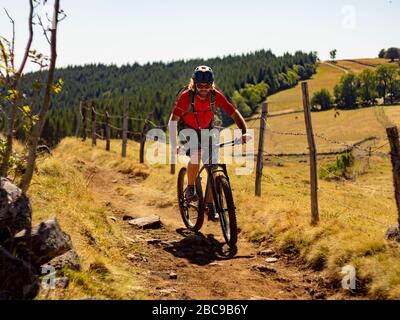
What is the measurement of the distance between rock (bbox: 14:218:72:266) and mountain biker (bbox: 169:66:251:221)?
3.62m

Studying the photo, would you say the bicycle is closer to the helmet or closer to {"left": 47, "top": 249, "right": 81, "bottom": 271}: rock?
the helmet

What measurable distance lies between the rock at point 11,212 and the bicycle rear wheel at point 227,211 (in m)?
3.40

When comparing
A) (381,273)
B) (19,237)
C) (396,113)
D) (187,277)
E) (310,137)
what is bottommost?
(187,277)

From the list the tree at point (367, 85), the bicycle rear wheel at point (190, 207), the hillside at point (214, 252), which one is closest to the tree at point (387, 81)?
the tree at point (367, 85)

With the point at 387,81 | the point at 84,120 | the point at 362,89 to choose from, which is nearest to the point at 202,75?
the point at 84,120

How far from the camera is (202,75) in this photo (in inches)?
304

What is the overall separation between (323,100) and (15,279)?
163 metres

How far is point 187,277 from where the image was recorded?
615 centimetres

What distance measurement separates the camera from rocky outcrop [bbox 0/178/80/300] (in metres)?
4.27
